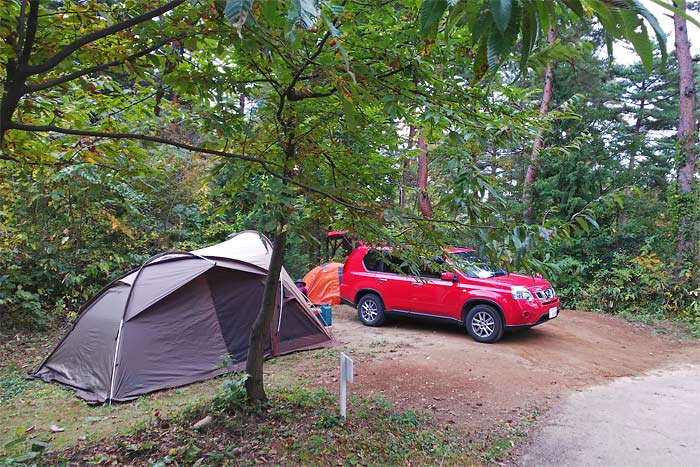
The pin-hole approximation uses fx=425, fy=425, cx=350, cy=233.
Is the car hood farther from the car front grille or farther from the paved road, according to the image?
the paved road

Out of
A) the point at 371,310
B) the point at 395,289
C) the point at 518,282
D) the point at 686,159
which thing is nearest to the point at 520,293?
the point at 518,282

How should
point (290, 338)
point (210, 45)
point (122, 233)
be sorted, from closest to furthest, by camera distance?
point (210, 45) → point (290, 338) → point (122, 233)

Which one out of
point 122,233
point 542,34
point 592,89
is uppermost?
point 592,89

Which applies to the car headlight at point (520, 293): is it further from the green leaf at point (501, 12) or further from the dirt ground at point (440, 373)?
the green leaf at point (501, 12)

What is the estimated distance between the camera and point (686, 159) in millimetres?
9477

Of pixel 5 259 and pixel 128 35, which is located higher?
pixel 128 35

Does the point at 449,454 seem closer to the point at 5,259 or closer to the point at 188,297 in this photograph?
the point at 188,297

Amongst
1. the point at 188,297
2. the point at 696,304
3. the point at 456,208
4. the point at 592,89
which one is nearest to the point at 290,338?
the point at 188,297

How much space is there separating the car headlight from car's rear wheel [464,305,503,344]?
0.44m

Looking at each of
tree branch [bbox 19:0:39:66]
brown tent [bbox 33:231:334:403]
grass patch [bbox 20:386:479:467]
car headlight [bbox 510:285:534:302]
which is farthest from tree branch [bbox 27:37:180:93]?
car headlight [bbox 510:285:534:302]

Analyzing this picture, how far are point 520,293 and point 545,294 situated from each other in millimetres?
739

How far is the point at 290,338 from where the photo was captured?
6.53 m

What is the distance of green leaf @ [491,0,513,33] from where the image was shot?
91cm

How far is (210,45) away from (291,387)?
3646mm
